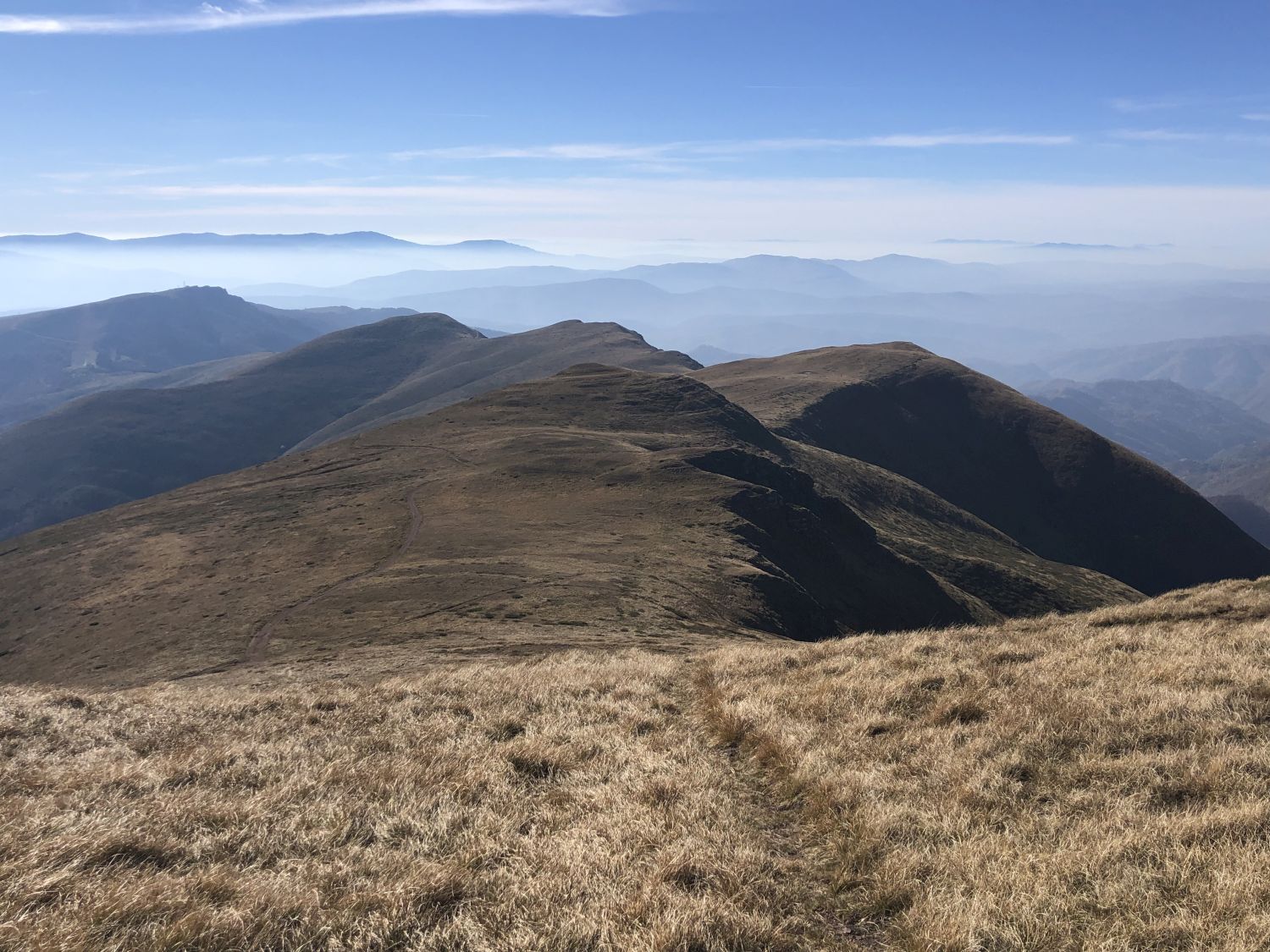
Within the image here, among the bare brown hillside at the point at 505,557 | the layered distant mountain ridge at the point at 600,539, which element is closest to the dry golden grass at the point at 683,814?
the bare brown hillside at the point at 505,557

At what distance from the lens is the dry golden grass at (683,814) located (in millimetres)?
5949

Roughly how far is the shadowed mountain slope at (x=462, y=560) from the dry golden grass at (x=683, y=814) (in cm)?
1454

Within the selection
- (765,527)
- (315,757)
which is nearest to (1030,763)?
(315,757)

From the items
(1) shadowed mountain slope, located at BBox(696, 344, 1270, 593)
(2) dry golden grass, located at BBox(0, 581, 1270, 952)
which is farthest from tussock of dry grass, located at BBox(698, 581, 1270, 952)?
(1) shadowed mountain slope, located at BBox(696, 344, 1270, 593)

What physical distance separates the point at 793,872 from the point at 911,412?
130m

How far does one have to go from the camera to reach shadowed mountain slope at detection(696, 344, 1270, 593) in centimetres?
10688

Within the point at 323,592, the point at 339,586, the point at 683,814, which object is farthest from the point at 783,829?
the point at 339,586

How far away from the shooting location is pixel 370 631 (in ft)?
103

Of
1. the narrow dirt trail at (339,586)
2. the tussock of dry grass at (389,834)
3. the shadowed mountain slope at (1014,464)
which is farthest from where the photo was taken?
the shadowed mountain slope at (1014,464)

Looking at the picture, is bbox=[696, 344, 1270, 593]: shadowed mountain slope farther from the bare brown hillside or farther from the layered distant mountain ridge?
the bare brown hillside

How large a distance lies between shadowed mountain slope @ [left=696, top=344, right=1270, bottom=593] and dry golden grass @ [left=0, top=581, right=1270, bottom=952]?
3706 inches

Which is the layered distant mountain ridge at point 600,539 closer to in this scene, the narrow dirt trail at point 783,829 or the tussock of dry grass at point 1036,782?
the narrow dirt trail at point 783,829

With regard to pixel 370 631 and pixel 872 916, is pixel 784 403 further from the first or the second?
pixel 872 916

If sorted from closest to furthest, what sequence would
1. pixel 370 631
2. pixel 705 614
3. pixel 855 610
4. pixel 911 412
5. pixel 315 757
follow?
pixel 315 757 < pixel 370 631 < pixel 705 614 < pixel 855 610 < pixel 911 412
